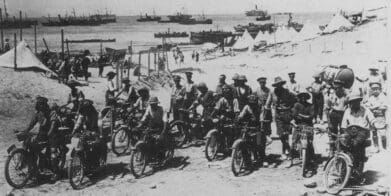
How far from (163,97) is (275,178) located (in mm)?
13058

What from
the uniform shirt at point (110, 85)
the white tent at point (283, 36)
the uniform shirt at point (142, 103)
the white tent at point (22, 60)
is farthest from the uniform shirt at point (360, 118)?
the white tent at point (283, 36)

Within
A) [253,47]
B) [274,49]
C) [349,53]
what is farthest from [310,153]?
[253,47]

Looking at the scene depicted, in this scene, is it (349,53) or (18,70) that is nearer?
(18,70)

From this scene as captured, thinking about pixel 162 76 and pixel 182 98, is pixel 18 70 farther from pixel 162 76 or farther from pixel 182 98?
pixel 182 98

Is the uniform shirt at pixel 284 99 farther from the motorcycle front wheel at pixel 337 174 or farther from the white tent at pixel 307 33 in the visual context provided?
the white tent at pixel 307 33

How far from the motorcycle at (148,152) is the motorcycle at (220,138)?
959 millimetres

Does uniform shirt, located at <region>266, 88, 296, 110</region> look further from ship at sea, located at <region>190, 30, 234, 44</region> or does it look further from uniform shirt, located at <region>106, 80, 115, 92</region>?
ship at sea, located at <region>190, 30, 234, 44</region>

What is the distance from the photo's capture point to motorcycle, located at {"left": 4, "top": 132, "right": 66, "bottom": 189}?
838cm

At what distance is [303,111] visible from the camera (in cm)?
866

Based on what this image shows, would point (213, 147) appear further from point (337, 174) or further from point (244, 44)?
point (244, 44)

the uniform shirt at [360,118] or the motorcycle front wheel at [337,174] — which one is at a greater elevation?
the uniform shirt at [360,118]

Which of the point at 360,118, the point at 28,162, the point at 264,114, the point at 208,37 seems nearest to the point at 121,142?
the point at 28,162

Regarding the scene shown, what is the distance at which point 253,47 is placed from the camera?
4606 centimetres

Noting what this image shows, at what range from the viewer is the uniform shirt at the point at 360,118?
7.68 m
